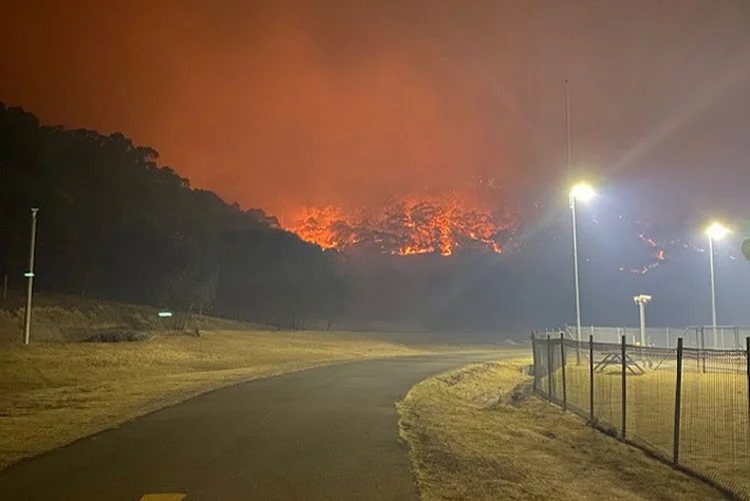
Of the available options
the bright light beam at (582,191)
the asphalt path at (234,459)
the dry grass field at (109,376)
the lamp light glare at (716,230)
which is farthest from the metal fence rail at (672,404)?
the lamp light glare at (716,230)

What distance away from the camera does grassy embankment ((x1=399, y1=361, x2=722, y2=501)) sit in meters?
9.92

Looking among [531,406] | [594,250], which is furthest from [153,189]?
[594,250]

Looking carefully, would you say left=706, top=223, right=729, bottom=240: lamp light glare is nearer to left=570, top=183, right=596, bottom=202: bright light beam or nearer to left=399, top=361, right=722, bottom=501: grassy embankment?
left=570, top=183, right=596, bottom=202: bright light beam

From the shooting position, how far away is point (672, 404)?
20062 millimetres

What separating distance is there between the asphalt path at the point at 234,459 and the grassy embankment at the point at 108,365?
0.99m

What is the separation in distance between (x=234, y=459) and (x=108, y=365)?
Result: 2229 centimetres

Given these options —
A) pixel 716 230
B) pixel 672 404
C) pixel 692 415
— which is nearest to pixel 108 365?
pixel 672 404

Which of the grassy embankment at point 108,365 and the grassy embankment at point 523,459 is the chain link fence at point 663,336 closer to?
the grassy embankment at point 108,365

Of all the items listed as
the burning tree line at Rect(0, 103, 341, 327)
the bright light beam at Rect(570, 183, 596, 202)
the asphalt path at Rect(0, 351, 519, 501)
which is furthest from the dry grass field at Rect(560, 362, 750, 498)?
the burning tree line at Rect(0, 103, 341, 327)

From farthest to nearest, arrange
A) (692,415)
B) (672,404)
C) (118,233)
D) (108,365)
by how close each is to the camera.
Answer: (118,233), (108,365), (672,404), (692,415)

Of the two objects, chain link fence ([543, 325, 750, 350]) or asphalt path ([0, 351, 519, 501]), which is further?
chain link fence ([543, 325, 750, 350])

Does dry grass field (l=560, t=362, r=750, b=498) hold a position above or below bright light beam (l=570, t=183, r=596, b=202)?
below

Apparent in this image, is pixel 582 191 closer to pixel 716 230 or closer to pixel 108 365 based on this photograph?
pixel 716 230

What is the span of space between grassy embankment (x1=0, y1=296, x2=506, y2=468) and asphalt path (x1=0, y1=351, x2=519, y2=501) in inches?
39.0
